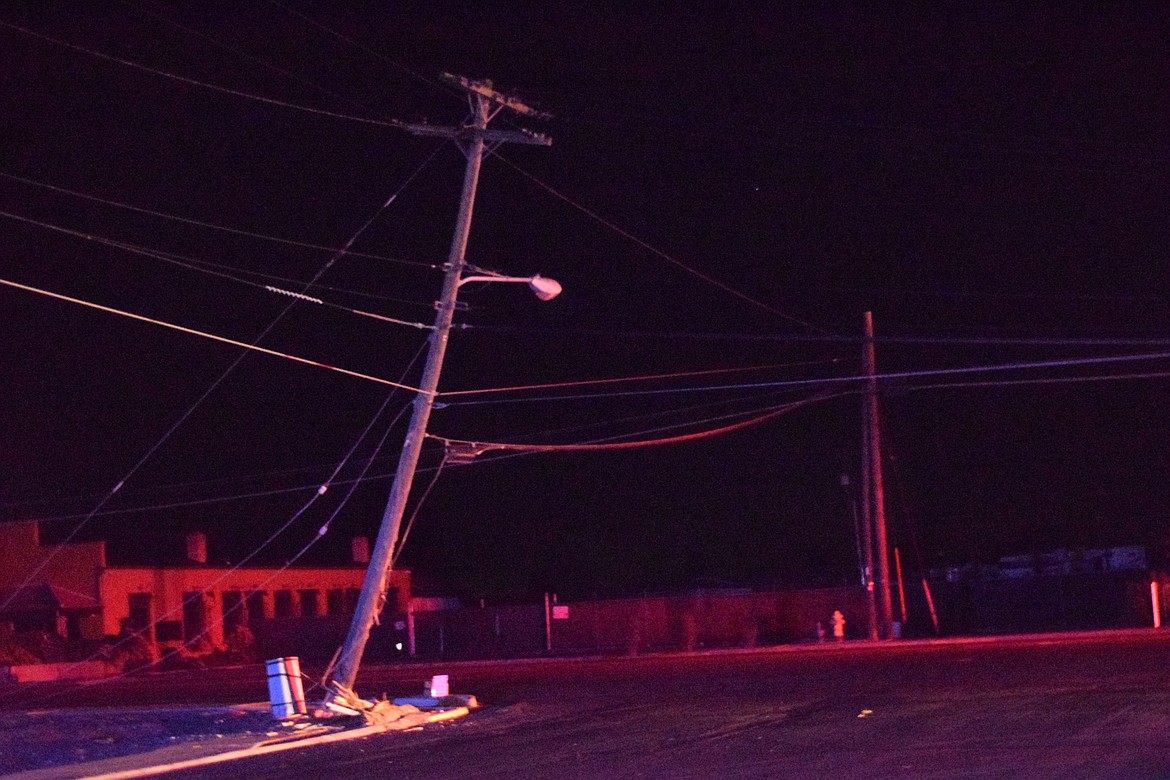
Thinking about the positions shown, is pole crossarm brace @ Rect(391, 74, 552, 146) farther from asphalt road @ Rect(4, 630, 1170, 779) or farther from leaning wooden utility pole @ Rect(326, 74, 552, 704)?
asphalt road @ Rect(4, 630, 1170, 779)

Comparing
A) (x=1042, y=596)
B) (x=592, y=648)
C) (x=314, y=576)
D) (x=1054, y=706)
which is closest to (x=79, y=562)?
(x=314, y=576)

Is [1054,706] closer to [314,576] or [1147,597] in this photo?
[1147,597]

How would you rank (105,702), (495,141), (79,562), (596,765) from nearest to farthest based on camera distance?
(596,765)
(495,141)
(105,702)
(79,562)

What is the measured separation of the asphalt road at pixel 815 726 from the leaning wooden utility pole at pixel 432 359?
7.44 ft

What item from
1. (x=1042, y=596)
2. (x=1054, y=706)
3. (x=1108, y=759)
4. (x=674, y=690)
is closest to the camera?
(x=1108, y=759)

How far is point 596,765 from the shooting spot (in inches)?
587

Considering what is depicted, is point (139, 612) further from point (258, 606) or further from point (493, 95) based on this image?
point (493, 95)

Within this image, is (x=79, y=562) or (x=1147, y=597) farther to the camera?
(x=79, y=562)

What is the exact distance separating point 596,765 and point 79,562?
46.4 m

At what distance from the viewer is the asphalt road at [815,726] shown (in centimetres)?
1404

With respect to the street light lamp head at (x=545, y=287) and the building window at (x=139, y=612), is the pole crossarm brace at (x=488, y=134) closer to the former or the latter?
the street light lamp head at (x=545, y=287)

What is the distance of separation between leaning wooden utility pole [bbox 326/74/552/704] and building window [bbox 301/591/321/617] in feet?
145

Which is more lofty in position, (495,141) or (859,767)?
(495,141)

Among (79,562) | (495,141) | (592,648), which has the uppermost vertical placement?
(495,141)
